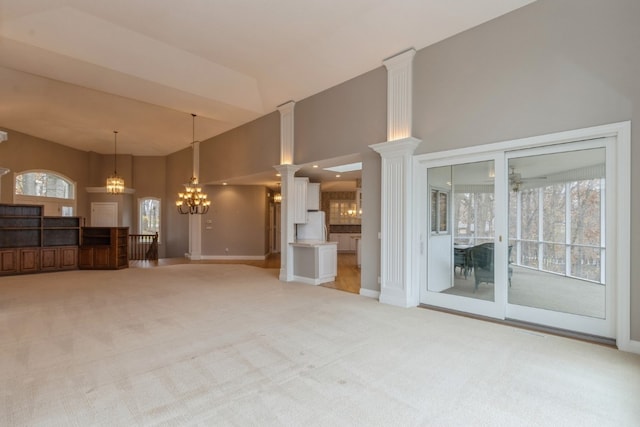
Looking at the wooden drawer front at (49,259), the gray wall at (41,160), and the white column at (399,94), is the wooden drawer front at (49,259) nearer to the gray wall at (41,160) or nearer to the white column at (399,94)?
the gray wall at (41,160)

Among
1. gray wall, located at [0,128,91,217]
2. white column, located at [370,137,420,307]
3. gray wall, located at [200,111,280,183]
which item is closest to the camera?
white column, located at [370,137,420,307]

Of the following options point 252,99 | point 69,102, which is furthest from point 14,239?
point 252,99

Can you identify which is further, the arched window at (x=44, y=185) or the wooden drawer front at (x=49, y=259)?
the arched window at (x=44, y=185)

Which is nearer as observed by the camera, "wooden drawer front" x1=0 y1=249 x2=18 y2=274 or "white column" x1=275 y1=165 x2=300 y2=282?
"white column" x1=275 y1=165 x2=300 y2=282

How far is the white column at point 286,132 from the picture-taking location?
7195 mm

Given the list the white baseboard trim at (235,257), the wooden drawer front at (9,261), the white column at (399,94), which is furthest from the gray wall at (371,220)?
the wooden drawer front at (9,261)

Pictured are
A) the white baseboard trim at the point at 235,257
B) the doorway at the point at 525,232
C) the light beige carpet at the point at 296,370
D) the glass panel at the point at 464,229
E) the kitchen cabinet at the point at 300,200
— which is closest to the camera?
the light beige carpet at the point at 296,370

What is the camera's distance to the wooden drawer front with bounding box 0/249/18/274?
7887 millimetres

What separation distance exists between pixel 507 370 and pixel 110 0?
20.9ft

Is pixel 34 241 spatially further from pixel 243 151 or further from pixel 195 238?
pixel 243 151

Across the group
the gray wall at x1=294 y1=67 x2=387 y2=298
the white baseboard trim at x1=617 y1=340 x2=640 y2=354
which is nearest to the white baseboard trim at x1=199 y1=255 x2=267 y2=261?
the gray wall at x1=294 y1=67 x2=387 y2=298

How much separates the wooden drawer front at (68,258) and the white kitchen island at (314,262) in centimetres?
647

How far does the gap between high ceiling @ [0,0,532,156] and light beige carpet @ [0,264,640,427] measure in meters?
3.92

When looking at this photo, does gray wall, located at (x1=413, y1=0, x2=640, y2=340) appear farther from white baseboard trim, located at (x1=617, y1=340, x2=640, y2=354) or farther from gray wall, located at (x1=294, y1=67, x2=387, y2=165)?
gray wall, located at (x1=294, y1=67, x2=387, y2=165)
